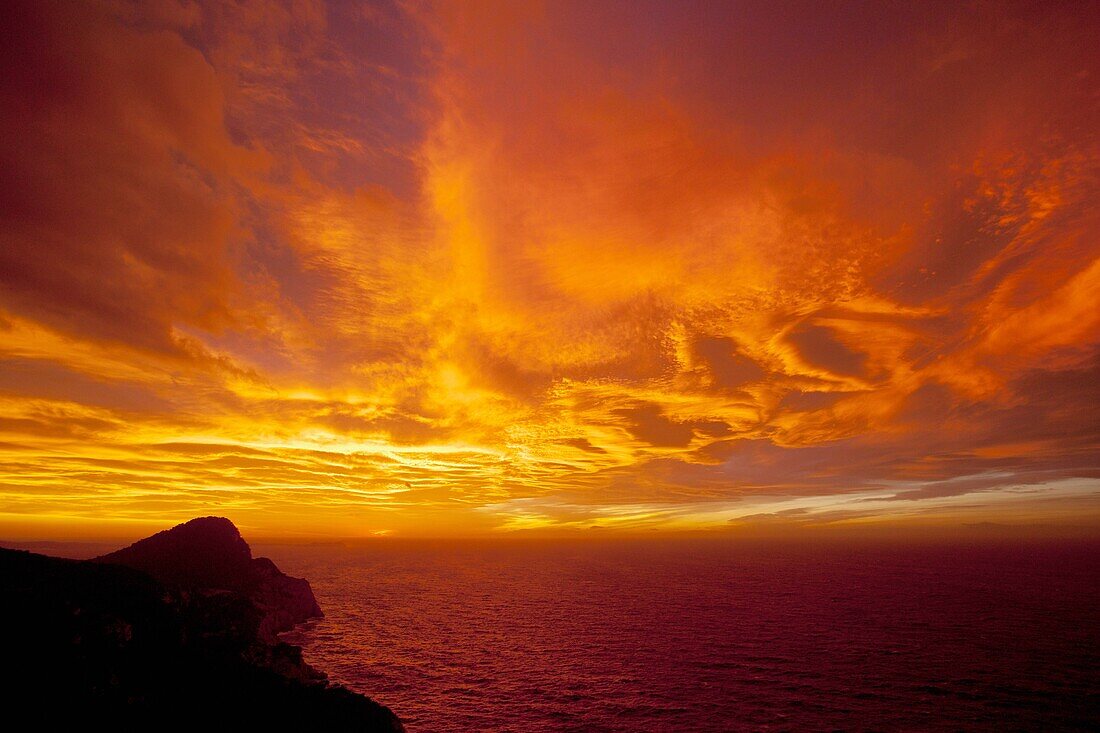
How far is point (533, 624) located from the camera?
245 feet

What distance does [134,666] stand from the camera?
91.4 feet

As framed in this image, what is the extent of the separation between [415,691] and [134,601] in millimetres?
25810

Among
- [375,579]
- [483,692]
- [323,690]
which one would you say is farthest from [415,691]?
[375,579]

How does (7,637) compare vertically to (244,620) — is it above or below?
above

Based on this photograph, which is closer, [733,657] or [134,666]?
[134,666]

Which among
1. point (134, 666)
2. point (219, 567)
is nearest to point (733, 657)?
point (134, 666)

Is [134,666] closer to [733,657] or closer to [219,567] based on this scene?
[219,567]

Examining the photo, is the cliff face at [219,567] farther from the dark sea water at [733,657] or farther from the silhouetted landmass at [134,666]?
the silhouetted landmass at [134,666]

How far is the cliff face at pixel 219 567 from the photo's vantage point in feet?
221

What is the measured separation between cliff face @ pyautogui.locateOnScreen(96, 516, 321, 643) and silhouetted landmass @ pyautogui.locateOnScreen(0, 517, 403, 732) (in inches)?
1324

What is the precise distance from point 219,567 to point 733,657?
79244 mm

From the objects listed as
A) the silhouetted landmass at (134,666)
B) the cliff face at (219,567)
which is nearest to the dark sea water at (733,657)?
the cliff face at (219,567)

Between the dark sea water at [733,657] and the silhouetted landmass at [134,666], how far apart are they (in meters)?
→ 10.7

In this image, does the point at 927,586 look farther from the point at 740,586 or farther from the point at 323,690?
the point at 323,690
